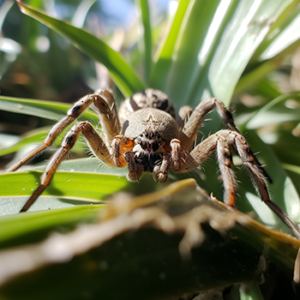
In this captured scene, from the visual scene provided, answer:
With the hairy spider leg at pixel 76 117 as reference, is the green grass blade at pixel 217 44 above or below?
above

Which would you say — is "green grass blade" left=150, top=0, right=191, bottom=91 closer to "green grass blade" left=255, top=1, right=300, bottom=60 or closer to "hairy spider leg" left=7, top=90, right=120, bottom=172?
"hairy spider leg" left=7, top=90, right=120, bottom=172

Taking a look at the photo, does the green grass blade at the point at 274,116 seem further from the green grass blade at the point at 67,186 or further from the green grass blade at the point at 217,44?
the green grass blade at the point at 67,186

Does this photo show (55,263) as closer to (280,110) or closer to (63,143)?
(63,143)

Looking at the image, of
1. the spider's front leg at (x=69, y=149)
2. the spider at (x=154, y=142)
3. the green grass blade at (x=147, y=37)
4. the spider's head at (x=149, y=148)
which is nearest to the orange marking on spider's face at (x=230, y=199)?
the spider at (x=154, y=142)

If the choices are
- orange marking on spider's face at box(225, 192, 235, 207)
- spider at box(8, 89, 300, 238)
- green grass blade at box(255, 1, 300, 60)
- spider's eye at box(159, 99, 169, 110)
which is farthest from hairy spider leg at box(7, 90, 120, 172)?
green grass blade at box(255, 1, 300, 60)

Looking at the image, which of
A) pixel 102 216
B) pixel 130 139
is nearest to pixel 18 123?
pixel 130 139

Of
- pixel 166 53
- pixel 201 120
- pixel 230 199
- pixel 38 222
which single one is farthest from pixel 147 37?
pixel 38 222

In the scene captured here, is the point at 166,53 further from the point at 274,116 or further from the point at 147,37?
the point at 274,116
